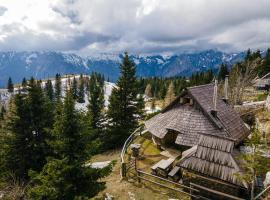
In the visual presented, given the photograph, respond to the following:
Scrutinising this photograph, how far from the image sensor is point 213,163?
18.4 m

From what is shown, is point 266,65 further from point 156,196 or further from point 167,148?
point 156,196

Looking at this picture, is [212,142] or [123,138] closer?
[212,142]

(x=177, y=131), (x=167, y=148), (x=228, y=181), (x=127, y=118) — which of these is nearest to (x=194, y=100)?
(x=177, y=131)

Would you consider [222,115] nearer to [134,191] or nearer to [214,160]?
[214,160]

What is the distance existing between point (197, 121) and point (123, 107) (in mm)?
14005

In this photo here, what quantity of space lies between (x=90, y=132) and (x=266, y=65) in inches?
3023

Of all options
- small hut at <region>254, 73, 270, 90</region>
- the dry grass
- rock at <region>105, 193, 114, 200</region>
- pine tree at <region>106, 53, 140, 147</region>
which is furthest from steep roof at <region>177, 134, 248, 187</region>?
small hut at <region>254, 73, 270, 90</region>

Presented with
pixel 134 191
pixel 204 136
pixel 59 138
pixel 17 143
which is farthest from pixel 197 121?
pixel 17 143

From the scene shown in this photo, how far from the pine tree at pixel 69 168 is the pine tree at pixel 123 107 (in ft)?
69.0

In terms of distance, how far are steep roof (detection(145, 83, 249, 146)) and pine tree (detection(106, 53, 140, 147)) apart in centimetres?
798

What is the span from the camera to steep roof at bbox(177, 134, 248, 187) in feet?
58.3

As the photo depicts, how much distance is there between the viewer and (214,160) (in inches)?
729

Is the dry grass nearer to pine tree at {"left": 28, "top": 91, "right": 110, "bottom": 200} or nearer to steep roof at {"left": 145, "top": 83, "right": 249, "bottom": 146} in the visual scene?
pine tree at {"left": 28, "top": 91, "right": 110, "bottom": 200}

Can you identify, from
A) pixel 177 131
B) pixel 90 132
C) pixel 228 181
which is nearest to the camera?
pixel 90 132
